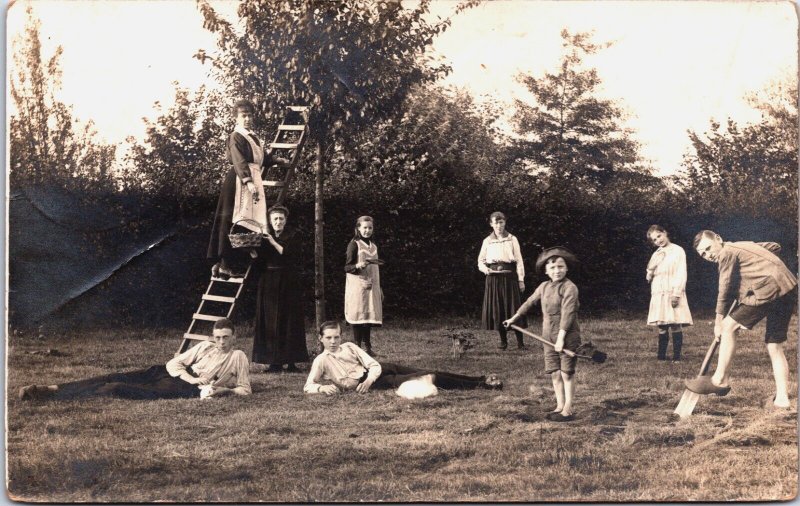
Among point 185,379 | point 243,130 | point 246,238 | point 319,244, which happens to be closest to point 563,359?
point 319,244

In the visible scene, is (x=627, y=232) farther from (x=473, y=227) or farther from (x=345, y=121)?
(x=345, y=121)

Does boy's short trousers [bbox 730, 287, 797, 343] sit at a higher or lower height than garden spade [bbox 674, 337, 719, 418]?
higher

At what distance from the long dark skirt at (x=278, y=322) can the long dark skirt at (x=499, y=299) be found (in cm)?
129

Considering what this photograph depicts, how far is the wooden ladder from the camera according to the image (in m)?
6.16

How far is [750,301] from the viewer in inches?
245

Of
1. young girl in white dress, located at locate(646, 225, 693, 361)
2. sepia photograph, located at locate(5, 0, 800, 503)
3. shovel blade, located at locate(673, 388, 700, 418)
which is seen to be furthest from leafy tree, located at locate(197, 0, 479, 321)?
shovel blade, located at locate(673, 388, 700, 418)

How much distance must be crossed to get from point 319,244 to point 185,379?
128 centimetres

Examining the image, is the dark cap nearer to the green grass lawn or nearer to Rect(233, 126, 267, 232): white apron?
the green grass lawn

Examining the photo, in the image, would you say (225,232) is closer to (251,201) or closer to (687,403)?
(251,201)

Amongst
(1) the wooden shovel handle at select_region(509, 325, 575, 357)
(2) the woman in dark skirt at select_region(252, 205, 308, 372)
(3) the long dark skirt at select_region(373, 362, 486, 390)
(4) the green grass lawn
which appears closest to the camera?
(4) the green grass lawn

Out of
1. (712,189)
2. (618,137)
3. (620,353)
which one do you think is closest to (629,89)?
(618,137)

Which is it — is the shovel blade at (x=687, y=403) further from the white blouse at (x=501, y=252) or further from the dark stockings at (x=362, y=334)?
the dark stockings at (x=362, y=334)

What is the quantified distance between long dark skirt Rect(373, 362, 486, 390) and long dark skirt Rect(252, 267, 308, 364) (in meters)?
0.58

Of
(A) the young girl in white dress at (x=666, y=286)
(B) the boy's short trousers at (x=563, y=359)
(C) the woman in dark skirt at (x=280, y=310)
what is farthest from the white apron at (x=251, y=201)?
(A) the young girl in white dress at (x=666, y=286)
